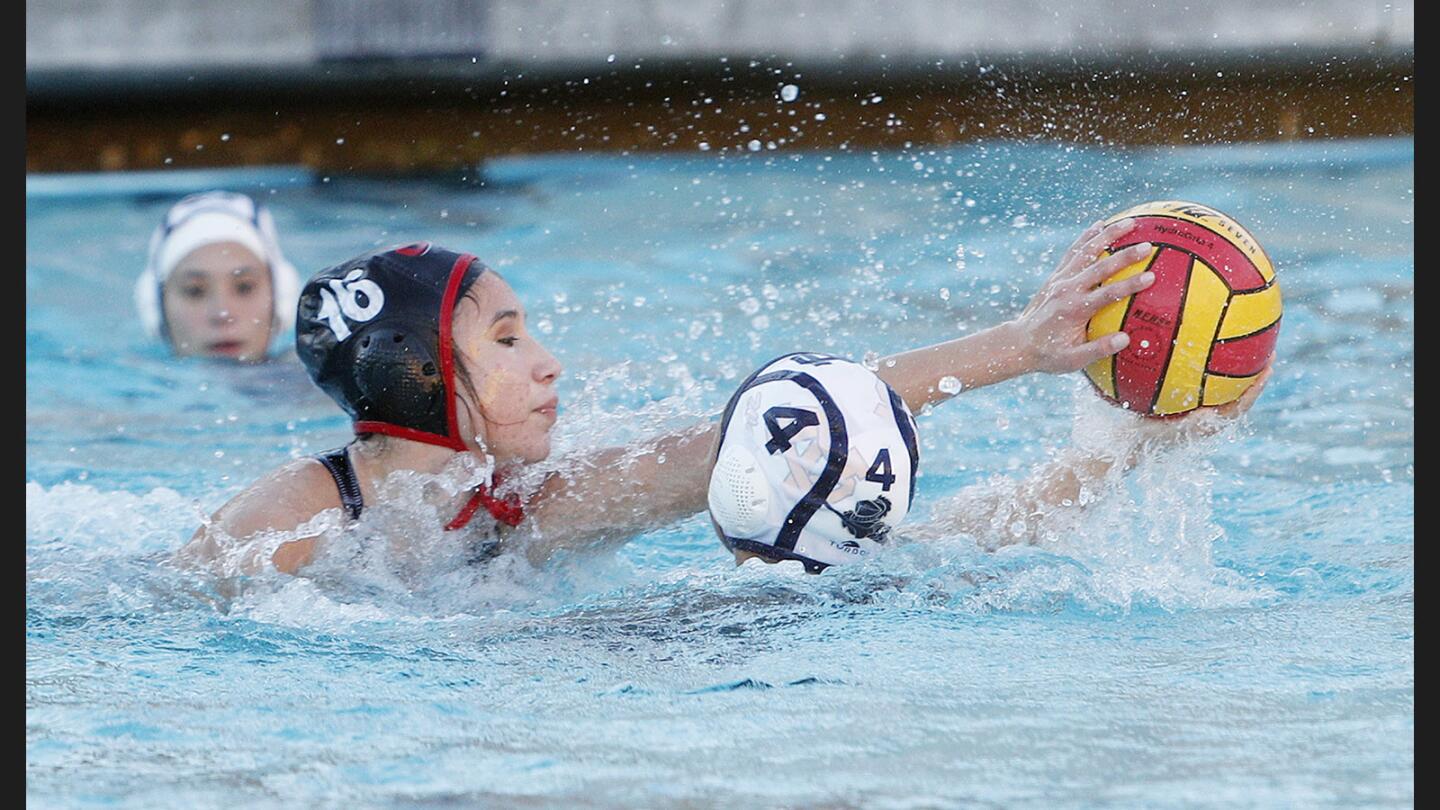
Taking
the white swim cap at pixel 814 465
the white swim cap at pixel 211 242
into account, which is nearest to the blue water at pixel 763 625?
the white swim cap at pixel 814 465

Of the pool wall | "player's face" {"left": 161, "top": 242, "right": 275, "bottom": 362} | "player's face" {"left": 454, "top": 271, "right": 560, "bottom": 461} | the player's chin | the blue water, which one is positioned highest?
the pool wall

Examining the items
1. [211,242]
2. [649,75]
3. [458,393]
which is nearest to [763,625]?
[458,393]

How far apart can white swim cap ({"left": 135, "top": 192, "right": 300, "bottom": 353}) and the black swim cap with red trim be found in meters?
2.59

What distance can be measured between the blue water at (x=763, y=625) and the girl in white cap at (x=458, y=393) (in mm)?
93

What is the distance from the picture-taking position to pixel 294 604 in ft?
8.96

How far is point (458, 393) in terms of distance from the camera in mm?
2770

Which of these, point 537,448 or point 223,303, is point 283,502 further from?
point 223,303

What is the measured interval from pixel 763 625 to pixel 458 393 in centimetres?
67

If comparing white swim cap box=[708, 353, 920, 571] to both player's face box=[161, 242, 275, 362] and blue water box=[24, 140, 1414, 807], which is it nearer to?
blue water box=[24, 140, 1414, 807]

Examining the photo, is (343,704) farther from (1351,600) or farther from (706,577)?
→ (1351,600)

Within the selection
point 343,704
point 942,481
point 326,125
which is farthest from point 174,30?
point 343,704

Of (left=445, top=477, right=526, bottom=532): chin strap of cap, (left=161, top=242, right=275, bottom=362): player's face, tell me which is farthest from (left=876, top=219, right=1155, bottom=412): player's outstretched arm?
(left=161, top=242, right=275, bottom=362): player's face

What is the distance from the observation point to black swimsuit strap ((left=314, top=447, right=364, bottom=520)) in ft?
9.37

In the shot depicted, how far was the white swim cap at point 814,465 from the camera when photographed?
2498 millimetres
